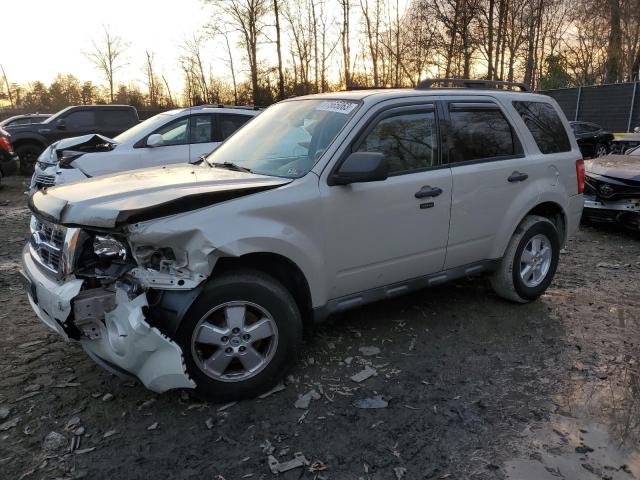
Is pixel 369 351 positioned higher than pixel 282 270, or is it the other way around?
pixel 282 270

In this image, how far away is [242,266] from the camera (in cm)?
305

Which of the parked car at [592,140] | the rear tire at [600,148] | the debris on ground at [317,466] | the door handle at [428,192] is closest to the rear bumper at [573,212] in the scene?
the door handle at [428,192]

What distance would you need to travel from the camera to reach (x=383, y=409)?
10.1 feet

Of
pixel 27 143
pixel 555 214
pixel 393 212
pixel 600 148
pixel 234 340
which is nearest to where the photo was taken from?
pixel 234 340

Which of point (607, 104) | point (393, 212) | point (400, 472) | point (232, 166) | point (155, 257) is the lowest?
point (400, 472)

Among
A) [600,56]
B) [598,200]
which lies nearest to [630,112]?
[598,200]

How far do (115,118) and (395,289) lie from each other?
41.0 feet

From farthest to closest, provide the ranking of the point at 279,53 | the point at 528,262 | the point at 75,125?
1. the point at 279,53
2. the point at 75,125
3. the point at 528,262

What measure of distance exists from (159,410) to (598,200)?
6809mm

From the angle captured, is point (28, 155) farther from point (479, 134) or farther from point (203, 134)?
point (479, 134)

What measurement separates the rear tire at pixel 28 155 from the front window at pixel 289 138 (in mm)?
12402

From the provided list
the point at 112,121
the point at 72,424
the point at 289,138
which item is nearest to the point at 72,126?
the point at 112,121

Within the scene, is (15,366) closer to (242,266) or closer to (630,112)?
(242,266)

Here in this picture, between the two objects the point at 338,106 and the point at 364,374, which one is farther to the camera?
the point at 338,106
